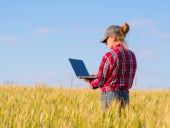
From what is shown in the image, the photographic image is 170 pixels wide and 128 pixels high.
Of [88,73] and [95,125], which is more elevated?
[88,73]

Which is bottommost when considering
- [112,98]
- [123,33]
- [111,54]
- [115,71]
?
[112,98]

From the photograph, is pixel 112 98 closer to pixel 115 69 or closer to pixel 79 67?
pixel 115 69

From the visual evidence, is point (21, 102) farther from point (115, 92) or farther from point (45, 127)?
point (45, 127)

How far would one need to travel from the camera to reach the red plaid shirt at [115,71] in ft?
14.3

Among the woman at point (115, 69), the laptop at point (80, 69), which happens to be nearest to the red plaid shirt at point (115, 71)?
the woman at point (115, 69)

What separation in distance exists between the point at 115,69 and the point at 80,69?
1.17ft

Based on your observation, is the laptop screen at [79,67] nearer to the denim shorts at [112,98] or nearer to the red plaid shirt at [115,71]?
the red plaid shirt at [115,71]

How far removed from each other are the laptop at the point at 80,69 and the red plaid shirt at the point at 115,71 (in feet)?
0.34

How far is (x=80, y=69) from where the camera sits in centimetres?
442

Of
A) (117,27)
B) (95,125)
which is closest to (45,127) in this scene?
(95,125)

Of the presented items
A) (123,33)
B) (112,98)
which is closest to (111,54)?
(123,33)

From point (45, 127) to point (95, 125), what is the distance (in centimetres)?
35

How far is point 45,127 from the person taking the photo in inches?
120

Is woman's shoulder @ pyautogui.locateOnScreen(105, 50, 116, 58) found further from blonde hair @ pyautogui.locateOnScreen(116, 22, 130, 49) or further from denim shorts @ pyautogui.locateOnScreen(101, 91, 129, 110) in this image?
denim shorts @ pyautogui.locateOnScreen(101, 91, 129, 110)
